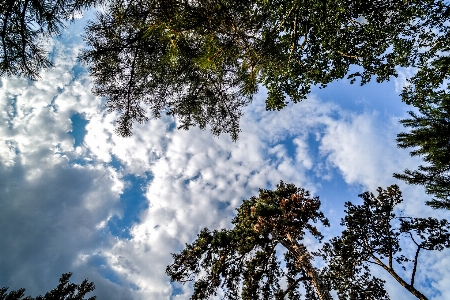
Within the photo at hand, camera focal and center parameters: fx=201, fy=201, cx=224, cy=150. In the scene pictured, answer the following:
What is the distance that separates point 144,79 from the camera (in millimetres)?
6500

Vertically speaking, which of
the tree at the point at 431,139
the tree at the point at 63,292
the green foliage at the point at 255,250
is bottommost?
the tree at the point at 63,292

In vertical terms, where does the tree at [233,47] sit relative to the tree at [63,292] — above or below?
above

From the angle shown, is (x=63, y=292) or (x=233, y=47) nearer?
(x=233, y=47)

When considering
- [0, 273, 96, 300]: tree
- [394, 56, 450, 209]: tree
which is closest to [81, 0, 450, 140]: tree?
[394, 56, 450, 209]: tree

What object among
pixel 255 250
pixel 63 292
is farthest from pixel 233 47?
pixel 63 292

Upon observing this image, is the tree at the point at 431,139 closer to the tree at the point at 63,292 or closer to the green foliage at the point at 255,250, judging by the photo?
the green foliage at the point at 255,250

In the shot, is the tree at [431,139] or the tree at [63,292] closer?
the tree at [431,139]

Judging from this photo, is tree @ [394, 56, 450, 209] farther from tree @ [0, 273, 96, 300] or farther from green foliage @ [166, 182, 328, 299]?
tree @ [0, 273, 96, 300]

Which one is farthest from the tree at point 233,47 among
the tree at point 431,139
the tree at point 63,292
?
the tree at point 63,292

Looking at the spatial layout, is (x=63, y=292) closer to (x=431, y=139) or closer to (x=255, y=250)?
(x=255, y=250)

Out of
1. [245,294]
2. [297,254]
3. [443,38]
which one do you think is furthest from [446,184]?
[245,294]

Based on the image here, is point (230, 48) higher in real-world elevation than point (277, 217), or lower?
higher

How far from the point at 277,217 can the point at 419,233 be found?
582 cm

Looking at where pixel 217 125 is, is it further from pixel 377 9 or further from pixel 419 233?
pixel 419 233
